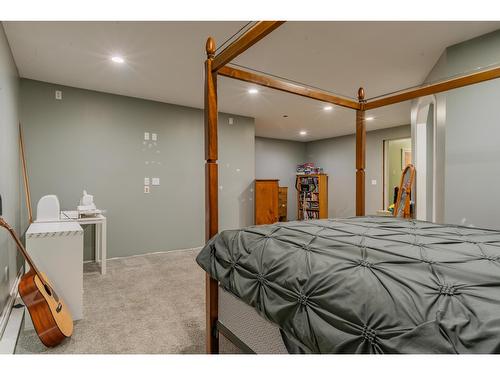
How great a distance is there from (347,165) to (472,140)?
15.7 ft

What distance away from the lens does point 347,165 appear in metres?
7.18

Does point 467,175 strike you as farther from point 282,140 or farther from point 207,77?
point 282,140

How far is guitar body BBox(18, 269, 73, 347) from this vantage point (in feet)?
5.76

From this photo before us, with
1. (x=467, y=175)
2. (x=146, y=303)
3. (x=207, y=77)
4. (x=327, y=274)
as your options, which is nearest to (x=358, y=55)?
(x=467, y=175)

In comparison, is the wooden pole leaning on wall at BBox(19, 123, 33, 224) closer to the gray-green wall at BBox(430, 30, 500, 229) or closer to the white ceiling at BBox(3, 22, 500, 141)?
the white ceiling at BBox(3, 22, 500, 141)


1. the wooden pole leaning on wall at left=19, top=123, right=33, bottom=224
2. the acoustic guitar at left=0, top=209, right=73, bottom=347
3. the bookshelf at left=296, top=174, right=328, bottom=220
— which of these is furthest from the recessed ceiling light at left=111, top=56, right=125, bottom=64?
the bookshelf at left=296, top=174, right=328, bottom=220

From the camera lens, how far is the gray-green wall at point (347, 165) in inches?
257

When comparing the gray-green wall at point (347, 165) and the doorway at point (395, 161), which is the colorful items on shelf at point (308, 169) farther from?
the doorway at point (395, 161)

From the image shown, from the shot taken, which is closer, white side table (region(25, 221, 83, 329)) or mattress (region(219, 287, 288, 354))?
mattress (region(219, 287, 288, 354))

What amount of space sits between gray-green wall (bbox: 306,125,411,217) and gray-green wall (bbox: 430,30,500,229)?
368 cm

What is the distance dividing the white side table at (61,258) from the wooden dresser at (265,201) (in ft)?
11.3

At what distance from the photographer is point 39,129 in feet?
11.6

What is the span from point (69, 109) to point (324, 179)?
5.52 m

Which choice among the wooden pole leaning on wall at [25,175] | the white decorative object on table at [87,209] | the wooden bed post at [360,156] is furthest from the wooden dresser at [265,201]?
the wooden pole leaning on wall at [25,175]
